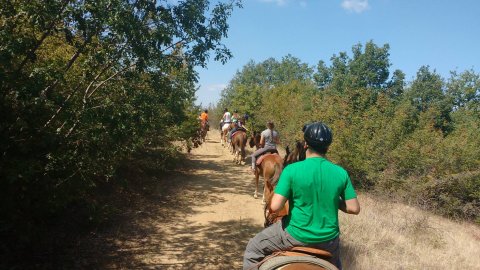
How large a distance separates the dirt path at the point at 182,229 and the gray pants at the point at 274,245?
2.87m

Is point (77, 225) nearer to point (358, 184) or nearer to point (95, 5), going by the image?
point (95, 5)

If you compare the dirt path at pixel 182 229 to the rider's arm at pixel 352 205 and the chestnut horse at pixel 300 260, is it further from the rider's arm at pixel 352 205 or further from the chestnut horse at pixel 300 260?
the rider's arm at pixel 352 205

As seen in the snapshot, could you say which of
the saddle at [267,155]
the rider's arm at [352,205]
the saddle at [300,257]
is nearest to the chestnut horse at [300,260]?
the saddle at [300,257]

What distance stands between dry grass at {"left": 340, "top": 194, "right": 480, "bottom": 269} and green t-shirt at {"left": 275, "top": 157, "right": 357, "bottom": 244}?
3776mm

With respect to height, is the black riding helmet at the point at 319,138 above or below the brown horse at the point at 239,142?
above

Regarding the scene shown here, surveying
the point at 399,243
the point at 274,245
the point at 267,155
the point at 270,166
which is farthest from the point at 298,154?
the point at 399,243

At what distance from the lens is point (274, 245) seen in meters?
3.70

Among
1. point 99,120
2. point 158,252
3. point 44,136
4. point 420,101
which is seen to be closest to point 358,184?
point 158,252

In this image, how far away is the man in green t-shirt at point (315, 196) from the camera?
3307 millimetres

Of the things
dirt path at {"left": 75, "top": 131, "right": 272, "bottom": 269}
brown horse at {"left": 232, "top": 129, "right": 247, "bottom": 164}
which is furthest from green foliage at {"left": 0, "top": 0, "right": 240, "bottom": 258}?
brown horse at {"left": 232, "top": 129, "right": 247, "bottom": 164}

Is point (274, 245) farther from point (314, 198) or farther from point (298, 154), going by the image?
point (298, 154)

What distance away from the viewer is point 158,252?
6.79 m

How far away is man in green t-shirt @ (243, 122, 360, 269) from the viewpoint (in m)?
3.31

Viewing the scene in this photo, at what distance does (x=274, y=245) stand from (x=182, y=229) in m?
4.81
